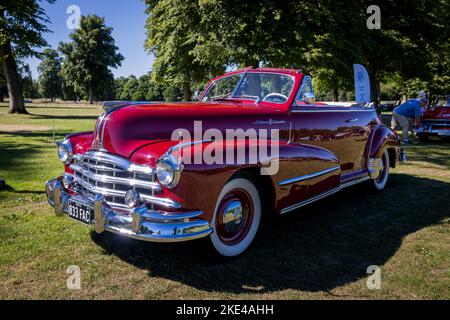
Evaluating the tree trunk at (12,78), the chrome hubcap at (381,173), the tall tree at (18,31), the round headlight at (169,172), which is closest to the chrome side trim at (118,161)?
the round headlight at (169,172)

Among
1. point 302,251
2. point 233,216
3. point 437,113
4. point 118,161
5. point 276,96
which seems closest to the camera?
point 118,161

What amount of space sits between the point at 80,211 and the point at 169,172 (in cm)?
103

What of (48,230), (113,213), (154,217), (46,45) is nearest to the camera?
(154,217)

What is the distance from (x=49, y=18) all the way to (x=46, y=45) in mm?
2217

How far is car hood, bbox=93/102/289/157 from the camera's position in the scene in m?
3.44

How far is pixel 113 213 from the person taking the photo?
124 inches

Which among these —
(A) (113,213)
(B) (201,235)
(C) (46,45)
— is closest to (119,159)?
(A) (113,213)

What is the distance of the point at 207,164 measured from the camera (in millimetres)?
3133

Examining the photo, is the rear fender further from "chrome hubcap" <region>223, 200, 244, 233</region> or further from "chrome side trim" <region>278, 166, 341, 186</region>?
"chrome hubcap" <region>223, 200, 244, 233</region>

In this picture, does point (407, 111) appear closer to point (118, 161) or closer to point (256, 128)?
point (256, 128)

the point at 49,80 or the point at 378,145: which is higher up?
the point at 49,80

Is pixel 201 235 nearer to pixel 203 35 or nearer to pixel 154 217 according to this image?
pixel 154 217

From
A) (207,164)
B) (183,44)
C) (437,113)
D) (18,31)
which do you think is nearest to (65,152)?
(207,164)

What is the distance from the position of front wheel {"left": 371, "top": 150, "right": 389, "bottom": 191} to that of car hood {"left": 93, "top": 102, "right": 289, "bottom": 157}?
10.7 feet
